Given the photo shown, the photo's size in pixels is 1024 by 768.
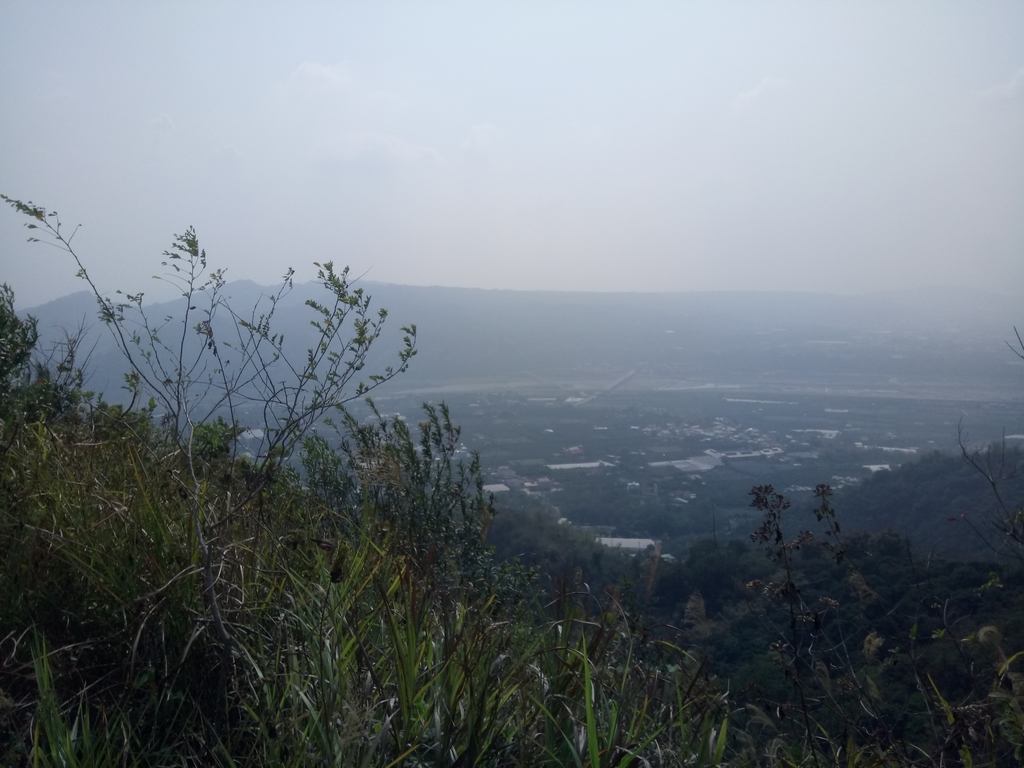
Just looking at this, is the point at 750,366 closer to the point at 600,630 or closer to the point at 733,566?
the point at 733,566

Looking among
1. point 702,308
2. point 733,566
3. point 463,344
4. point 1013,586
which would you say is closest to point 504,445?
point 463,344

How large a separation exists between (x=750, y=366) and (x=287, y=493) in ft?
95.7

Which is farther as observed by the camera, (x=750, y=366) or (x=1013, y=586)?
(x=750, y=366)

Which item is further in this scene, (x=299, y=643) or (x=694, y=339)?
(x=694, y=339)

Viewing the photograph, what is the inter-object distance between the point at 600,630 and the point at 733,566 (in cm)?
492

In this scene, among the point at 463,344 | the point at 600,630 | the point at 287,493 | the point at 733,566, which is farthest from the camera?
the point at 463,344

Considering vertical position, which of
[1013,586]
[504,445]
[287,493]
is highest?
[287,493]

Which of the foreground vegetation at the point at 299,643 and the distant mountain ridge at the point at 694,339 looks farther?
the distant mountain ridge at the point at 694,339

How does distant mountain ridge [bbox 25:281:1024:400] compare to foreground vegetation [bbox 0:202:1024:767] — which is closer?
foreground vegetation [bbox 0:202:1024:767]

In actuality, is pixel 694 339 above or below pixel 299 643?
above

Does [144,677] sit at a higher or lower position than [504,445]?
higher

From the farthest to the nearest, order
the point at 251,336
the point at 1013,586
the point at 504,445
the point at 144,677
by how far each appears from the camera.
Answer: the point at 504,445 < the point at 1013,586 < the point at 251,336 < the point at 144,677

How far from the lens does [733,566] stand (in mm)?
7180

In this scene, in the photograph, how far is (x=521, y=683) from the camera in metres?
2.51
